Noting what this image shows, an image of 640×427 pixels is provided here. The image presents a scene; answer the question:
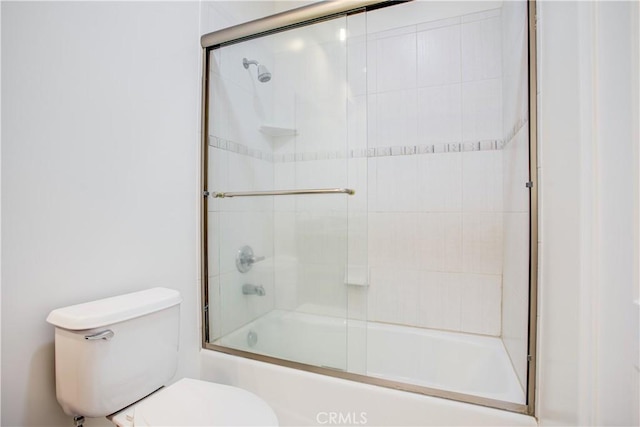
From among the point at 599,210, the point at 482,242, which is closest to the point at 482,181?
the point at 482,242

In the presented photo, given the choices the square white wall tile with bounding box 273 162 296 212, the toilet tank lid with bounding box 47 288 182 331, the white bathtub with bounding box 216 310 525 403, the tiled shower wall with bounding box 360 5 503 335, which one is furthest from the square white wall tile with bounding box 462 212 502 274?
the toilet tank lid with bounding box 47 288 182 331

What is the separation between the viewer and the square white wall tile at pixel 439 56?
159cm

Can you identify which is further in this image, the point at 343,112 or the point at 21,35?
the point at 343,112

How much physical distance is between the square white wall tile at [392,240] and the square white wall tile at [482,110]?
0.55 metres

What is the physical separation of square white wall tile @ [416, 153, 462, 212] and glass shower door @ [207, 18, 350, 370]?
1.91 ft

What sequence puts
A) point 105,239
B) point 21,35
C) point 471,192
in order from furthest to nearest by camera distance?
1. point 471,192
2. point 105,239
3. point 21,35

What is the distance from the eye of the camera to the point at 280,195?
4.62 ft

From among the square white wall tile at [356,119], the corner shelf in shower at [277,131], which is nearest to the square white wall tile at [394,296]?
the square white wall tile at [356,119]

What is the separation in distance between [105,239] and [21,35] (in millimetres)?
613

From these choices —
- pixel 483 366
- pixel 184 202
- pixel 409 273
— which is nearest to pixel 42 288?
pixel 184 202

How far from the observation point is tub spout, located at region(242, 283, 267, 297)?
4.87 feet

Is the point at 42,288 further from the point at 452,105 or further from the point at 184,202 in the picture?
the point at 452,105

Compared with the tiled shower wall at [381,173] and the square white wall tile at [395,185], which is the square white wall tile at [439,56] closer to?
the tiled shower wall at [381,173]

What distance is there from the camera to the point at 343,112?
1281 millimetres
